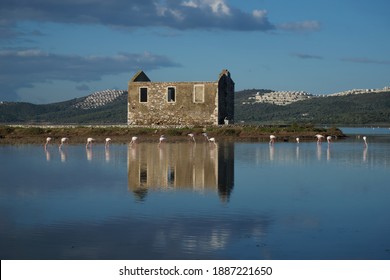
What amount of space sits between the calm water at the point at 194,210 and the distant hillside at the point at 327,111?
5975 cm

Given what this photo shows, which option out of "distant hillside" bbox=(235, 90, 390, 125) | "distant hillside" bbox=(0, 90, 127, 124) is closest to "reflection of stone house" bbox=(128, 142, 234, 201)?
"distant hillside" bbox=(0, 90, 127, 124)

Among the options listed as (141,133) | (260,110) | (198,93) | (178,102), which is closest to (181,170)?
(141,133)

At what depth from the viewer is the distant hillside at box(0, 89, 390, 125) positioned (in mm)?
80750

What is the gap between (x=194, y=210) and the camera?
11.4 meters

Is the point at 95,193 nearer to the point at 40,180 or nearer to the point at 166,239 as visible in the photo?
the point at 40,180

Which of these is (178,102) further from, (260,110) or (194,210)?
(260,110)

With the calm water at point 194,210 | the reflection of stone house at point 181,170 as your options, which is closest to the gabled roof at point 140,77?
the reflection of stone house at point 181,170

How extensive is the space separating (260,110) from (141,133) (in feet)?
224

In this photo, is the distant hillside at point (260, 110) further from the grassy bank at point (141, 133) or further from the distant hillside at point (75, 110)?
the grassy bank at point (141, 133)

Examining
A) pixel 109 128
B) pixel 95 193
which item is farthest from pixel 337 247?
pixel 109 128

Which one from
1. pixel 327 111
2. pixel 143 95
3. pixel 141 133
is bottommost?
pixel 141 133

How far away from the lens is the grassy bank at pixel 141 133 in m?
36.1

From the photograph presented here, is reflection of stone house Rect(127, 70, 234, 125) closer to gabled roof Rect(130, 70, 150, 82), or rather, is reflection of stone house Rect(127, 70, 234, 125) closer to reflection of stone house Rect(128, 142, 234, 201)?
gabled roof Rect(130, 70, 150, 82)

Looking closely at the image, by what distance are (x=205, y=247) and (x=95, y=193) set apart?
562 cm
